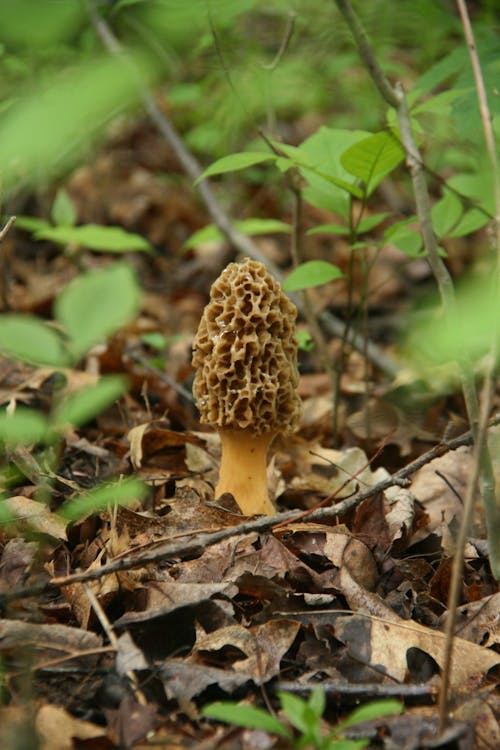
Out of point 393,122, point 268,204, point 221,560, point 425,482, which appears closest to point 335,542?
point 221,560

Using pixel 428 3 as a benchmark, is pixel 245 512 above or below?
below

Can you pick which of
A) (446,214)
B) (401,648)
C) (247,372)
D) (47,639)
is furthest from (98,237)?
(401,648)

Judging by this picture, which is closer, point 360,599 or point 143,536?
point 360,599

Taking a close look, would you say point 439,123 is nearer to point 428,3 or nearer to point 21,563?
point 428,3

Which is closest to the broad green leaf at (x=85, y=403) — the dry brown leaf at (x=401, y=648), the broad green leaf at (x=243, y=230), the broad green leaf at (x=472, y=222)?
the dry brown leaf at (x=401, y=648)

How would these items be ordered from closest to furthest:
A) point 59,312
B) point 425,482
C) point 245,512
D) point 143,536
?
point 59,312 → point 143,536 → point 245,512 → point 425,482

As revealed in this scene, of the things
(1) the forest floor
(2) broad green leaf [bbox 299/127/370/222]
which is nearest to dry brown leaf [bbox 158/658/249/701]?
(1) the forest floor
